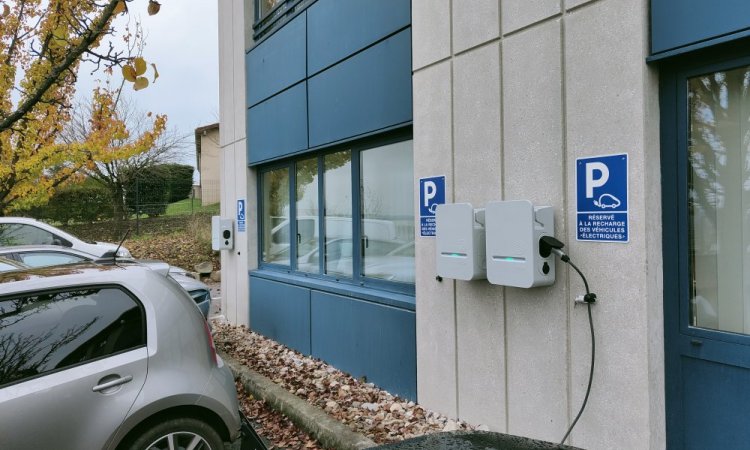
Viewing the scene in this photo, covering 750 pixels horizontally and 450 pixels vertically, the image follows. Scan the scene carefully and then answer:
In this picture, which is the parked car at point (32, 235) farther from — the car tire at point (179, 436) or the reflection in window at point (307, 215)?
the car tire at point (179, 436)

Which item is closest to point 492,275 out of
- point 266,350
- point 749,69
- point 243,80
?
point 749,69

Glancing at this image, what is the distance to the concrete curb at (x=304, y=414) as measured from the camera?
4.38m

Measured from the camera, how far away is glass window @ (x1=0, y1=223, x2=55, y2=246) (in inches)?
370

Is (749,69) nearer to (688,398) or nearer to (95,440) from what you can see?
(688,398)

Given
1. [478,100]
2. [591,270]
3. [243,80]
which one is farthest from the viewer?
[243,80]

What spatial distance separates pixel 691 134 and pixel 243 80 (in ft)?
23.9

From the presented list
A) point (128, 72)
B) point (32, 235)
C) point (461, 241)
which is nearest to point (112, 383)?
point (128, 72)

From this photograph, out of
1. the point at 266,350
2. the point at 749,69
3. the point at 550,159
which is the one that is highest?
the point at 749,69

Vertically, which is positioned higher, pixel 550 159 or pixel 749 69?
pixel 749 69

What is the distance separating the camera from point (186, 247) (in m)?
17.4

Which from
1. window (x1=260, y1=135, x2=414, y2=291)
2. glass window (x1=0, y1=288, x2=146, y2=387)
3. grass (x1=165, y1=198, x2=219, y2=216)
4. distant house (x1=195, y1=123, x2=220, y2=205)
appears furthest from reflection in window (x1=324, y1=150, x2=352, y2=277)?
distant house (x1=195, y1=123, x2=220, y2=205)

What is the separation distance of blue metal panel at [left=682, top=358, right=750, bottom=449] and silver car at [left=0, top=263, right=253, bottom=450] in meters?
2.86

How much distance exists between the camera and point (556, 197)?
370 centimetres

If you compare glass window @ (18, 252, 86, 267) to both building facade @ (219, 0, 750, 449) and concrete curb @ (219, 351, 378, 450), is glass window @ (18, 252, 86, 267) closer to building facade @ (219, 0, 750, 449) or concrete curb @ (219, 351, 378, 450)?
concrete curb @ (219, 351, 378, 450)
